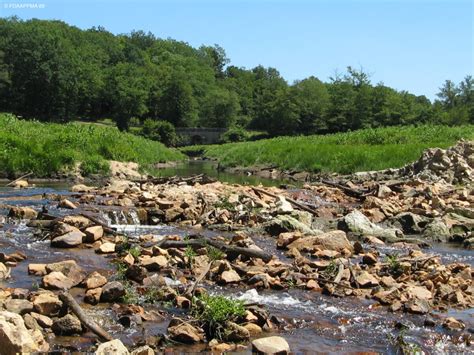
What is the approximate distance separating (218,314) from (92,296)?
6.28 feet

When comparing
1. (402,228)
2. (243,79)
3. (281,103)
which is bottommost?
(402,228)

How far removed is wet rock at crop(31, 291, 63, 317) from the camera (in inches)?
272

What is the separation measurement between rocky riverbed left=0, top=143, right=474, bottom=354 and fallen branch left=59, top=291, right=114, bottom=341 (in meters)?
0.02

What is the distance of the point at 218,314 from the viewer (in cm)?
691

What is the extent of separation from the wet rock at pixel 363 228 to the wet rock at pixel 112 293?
8.41 metres

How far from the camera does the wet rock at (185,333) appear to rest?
666 centimetres

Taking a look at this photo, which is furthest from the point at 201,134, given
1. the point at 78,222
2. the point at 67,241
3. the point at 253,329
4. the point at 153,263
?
the point at 253,329

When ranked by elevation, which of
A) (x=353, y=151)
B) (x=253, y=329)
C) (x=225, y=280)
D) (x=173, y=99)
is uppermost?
(x=173, y=99)

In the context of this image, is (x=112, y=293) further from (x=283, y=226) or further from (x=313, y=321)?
(x=283, y=226)

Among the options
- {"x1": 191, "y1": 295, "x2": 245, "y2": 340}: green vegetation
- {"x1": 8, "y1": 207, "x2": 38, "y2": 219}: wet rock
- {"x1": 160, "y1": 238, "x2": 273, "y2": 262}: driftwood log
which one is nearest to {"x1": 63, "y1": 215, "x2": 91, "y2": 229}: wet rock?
{"x1": 8, "y1": 207, "x2": 38, "y2": 219}: wet rock

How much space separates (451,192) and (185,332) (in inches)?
664

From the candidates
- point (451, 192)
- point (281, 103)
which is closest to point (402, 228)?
point (451, 192)

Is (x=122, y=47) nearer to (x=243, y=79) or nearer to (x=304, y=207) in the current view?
(x=243, y=79)

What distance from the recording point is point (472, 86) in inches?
5202
